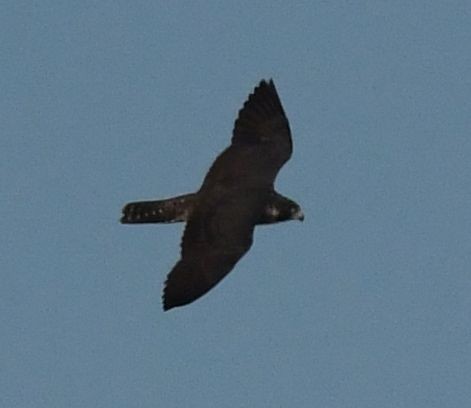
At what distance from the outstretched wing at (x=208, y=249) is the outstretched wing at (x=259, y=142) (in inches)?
51.4

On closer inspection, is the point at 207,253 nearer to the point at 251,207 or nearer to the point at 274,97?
the point at 251,207

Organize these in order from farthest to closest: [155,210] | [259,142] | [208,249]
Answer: [259,142], [155,210], [208,249]

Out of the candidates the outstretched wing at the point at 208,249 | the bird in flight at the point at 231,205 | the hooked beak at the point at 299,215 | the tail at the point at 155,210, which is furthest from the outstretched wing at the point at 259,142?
the outstretched wing at the point at 208,249

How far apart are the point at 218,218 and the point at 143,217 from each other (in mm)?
1703

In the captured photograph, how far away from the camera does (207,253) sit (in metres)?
25.4

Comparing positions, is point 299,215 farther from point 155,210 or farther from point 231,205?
point 155,210

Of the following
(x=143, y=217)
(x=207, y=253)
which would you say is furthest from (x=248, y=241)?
(x=143, y=217)

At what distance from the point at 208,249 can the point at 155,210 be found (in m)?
2.32

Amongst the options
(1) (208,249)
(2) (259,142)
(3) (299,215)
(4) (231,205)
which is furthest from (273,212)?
(1) (208,249)

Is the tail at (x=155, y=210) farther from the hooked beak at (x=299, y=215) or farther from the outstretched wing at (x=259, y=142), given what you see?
the hooked beak at (x=299, y=215)

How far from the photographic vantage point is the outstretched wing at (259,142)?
92.0 ft

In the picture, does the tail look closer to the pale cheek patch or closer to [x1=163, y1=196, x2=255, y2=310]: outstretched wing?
[x1=163, y1=196, x2=255, y2=310]: outstretched wing

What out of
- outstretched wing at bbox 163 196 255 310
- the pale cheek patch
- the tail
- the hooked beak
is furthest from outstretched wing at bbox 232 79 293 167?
outstretched wing at bbox 163 196 255 310

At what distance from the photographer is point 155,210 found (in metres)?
27.6
